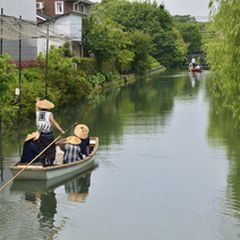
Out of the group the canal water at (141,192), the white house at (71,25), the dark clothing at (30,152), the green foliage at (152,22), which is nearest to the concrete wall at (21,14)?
the white house at (71,25)

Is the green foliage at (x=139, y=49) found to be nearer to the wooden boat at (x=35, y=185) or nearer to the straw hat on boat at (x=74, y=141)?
the straw hat on boat at (x=74, y=141)

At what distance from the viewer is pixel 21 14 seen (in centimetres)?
3747

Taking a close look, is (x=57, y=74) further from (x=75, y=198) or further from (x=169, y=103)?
(x=75, y=198)

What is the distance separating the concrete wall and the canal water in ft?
37.9

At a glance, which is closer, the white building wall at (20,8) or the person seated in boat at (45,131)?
the person seated in boat at (45,131)

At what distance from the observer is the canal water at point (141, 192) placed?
452 inches

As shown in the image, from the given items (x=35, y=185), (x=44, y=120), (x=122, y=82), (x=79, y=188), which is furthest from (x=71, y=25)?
(x=35, y=185)

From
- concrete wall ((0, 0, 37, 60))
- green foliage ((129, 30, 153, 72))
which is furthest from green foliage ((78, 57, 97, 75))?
green foliage ((129, 30, 153, 72))

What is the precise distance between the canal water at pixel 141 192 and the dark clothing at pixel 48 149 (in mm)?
718

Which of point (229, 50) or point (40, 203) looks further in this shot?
point (40, 203)

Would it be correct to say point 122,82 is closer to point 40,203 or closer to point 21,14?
point 21,14

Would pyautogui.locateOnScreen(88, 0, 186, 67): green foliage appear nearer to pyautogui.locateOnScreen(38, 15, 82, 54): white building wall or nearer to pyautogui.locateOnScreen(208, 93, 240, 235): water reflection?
pyautogui.locateOnScreen(38, 15, 82, 54): white building wall

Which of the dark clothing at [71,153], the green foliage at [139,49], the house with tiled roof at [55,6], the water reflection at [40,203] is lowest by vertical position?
the water reflection at [40,203]

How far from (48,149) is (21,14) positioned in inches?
951
